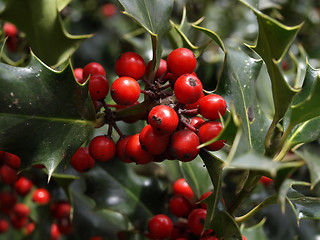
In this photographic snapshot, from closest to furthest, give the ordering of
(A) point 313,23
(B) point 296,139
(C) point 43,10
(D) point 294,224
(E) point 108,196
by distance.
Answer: (B) point 296,139 → (C) point 43,10 → (E) point 108,196 → (D) point 294,224 → (A) point 313,23

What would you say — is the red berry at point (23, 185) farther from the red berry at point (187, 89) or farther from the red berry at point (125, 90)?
the red berry at point (187, 89)

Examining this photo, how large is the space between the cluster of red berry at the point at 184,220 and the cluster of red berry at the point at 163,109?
0.26 meters

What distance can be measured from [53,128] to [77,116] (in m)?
0.07

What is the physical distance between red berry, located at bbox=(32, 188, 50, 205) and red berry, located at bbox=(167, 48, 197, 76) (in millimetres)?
1050

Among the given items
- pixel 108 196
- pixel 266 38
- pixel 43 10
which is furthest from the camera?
pixel 108 196

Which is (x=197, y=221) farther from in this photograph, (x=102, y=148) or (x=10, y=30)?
(x=10, y=30)

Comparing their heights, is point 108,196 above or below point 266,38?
below

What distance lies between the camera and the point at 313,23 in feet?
9.01

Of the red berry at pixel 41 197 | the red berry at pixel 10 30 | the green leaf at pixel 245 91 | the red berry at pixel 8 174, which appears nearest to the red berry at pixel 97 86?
the green leaf at pixel 245 91

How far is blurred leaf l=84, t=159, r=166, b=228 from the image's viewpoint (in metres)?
1.40

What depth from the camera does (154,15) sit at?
3.43 ft

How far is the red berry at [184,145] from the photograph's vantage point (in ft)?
2.84

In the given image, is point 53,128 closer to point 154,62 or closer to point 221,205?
point 154,62

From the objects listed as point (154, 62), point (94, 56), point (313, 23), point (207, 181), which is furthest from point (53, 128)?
point (313, 23)
